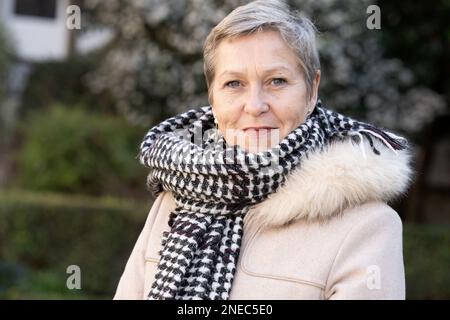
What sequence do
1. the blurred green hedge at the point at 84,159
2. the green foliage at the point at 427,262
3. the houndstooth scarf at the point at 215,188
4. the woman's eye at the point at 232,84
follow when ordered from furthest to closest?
1. the blurred green hedge at the point at 84,159
2. the green foliage at the point at 427,262
3. the woman's eye at the point at 232,84
4. the houndstooth scarf at the point at 215,188

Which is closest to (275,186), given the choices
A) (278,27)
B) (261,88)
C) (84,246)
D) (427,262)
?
(261,88)

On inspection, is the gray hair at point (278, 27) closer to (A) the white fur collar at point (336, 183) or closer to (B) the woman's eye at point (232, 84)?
(B) the woman's eye at point (232, 84)

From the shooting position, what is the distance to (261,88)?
241cm

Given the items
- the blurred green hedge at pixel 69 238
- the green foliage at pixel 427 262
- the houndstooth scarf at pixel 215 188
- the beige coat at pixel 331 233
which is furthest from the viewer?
the blurred green hedge at pixel 69 238

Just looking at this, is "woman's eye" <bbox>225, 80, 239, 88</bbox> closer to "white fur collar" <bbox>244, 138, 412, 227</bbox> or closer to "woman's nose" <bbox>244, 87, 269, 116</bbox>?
"woman's nose" <bbox>244, 87, 269, 116</bbox>

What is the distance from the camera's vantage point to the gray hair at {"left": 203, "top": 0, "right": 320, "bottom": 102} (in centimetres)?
239

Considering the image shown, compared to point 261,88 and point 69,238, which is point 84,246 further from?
point 261,88

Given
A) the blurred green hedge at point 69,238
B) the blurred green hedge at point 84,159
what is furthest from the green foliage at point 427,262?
the blurred green hedge at point 84,159

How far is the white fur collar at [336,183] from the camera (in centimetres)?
230

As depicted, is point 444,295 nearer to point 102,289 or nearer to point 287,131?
point 102,289

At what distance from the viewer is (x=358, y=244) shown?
7.38 feet

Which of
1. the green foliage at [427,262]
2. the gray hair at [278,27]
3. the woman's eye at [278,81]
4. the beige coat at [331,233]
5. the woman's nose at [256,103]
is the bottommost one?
the green foliage at [427,262]

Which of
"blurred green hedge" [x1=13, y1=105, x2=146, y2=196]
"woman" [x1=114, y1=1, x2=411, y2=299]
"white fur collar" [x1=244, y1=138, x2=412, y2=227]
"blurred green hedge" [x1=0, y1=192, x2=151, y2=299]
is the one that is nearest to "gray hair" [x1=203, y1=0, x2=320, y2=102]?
"woman" [x1=114, y1=1, x2=411, y2=299]

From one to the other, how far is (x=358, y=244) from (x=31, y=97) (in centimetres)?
940
